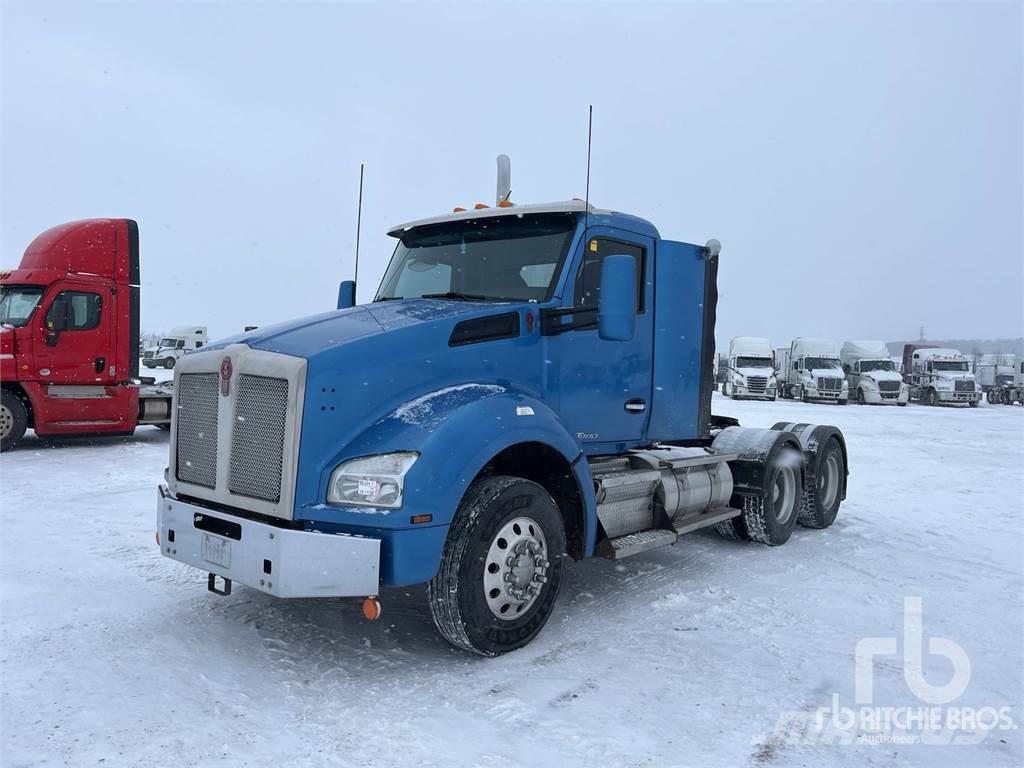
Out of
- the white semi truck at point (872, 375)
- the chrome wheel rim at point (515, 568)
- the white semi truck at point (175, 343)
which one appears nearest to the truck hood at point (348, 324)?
the chrome wheel rim at point (515, 568)

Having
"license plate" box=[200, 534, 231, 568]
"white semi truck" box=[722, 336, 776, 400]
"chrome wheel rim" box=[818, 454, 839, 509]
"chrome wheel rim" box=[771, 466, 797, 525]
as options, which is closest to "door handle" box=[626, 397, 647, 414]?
"chrome wheel rim" box=[771, 466, 797, 525]

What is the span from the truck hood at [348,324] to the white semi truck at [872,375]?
31.6m

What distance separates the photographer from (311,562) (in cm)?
357

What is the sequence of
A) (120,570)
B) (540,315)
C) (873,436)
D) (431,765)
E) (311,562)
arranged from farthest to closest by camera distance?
(873,436), (120,570), (540,315), (311,562), (431,765)

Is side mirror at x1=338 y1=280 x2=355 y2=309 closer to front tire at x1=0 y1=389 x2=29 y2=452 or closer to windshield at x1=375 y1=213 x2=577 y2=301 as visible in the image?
windshield at x1=375 y1=213 x2=577 y2=301

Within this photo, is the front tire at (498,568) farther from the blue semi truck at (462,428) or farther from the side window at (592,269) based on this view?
the side window at (592,269)

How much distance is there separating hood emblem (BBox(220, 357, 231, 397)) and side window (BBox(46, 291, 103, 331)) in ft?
31.4

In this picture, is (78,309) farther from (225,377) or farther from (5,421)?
(225,377)

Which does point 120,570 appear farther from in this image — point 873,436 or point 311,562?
point 873,436

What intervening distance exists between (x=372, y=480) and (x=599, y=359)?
2197 millimetres

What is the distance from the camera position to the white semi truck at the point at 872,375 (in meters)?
32.0

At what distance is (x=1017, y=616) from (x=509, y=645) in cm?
363

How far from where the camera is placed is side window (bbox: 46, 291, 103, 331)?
11.7 metres

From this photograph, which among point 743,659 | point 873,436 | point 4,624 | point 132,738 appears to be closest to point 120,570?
point 4,624
